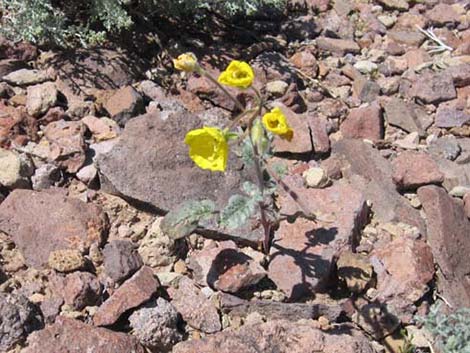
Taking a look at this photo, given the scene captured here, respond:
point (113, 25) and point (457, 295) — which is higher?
point (113, 25)

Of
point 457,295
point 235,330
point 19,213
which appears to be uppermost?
point 19,213

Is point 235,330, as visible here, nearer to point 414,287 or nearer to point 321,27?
point 414,287

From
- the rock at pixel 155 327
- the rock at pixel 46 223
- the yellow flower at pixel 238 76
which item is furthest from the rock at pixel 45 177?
the yellow flower at pixel 238 76

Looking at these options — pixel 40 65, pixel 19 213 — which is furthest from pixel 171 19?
pixel 19 213

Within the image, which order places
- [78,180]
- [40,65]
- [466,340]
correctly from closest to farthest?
[466,340], [78,180], [40,65]

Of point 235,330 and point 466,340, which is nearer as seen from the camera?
point 466,340

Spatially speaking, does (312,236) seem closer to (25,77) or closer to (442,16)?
(25,77)

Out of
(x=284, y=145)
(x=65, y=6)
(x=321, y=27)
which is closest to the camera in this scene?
(x=284, y=145)

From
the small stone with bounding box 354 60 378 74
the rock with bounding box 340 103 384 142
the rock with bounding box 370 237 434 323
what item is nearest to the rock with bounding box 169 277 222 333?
the rock with bounding box 370 237 434 323
